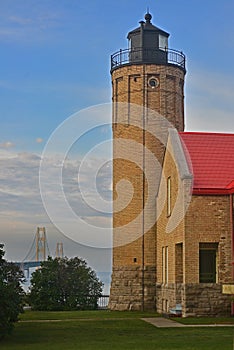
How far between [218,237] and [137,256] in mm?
7057

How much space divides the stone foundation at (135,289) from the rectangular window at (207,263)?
19.6 feet

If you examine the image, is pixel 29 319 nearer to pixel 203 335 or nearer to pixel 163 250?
Answer: pixel 163 250

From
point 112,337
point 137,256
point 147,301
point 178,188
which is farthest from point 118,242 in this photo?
point 112,337

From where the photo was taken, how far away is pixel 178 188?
27.3 metres

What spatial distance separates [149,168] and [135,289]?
21.2ft

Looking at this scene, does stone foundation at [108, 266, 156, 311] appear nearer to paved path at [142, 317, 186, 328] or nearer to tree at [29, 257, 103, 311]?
tree at [29, 257, 103, 311]

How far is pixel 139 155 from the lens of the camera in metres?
A: 32.6

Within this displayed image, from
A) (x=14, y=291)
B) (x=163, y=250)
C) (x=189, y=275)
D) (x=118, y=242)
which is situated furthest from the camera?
(x=118, y=242)

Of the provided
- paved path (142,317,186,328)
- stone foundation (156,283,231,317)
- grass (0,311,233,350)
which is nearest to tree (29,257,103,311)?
paved path (142,317,186,328)

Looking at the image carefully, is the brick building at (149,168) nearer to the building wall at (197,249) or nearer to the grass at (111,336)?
the building wall at (197,249)

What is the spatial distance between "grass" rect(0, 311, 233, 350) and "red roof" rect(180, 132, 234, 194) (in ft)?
21.8

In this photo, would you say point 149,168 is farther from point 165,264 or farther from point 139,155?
point 165,264

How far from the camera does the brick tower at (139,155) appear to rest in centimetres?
3212

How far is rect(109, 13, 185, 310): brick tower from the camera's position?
32.1m
